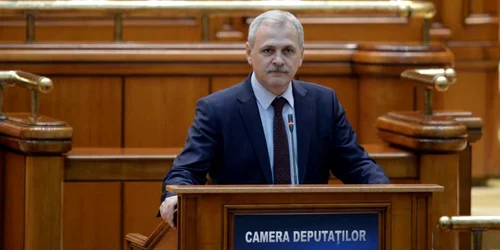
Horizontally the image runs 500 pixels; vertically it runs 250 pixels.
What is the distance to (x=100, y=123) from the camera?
22.4 feet

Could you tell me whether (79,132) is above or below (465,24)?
below

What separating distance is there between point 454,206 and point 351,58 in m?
1.53

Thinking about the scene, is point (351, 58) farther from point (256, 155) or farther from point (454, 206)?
point (256, 155)

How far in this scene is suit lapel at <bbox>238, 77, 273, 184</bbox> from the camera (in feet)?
14.6

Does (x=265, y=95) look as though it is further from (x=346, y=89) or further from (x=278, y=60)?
(x=346, y=89)

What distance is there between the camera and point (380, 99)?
6992mm

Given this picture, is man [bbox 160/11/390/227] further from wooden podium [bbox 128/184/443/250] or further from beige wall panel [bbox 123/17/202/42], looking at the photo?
beige wall panel [bbox 123/17/202/42]

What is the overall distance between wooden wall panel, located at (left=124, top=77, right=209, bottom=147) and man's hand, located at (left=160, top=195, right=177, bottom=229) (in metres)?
2.72

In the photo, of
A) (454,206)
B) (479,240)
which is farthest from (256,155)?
(454,206)

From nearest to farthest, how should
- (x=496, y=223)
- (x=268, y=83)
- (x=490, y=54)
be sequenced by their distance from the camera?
1. (x=496, y=223)
2. (x=268, y=83)
3. (x=490, y=54)

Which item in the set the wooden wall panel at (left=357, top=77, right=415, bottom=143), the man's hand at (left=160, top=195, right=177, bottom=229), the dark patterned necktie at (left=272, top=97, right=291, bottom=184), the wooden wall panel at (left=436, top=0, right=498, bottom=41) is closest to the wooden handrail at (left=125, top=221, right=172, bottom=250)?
the man's hand at (left=160, top=195, right=177, bottom=229)

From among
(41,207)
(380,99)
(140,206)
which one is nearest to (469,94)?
(380,99)

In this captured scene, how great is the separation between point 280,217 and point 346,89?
11.0ft

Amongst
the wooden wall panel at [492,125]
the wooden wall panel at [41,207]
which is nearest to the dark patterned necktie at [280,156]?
the wooden wall panel at [41,207]
